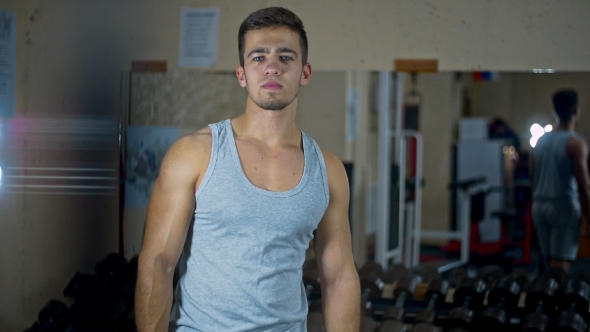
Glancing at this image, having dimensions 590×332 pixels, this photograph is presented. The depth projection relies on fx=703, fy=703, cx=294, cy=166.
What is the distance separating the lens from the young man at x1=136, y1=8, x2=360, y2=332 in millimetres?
1400

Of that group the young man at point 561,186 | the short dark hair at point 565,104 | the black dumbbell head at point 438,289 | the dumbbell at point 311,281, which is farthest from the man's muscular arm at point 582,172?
the dumbbell at point 311,281

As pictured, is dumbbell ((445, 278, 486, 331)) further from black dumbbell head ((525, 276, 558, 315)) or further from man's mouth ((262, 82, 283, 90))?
man's mouth ((262, 82, 283, 90))

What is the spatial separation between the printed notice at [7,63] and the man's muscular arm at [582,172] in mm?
2179

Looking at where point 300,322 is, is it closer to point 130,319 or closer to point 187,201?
point 187,201

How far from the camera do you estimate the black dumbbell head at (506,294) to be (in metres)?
2.84

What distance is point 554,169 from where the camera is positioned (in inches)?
116

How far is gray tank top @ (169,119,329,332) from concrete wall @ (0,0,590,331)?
1.16 metres

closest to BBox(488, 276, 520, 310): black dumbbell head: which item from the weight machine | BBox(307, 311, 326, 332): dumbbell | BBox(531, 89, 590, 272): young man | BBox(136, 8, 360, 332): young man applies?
BBox(531, 89, 590, 272): young man

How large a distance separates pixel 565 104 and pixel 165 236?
215 cm

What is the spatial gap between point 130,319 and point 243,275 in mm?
1279

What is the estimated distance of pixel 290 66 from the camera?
1.53 m

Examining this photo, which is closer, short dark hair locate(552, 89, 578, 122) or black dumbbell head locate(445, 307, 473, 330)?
black dumbbell head locate(445, 307, 473, 330)

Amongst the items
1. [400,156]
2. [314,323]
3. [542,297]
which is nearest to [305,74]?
[314,323]

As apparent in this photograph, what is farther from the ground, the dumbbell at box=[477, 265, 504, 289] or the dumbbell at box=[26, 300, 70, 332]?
the dumbbell at box=[477, 265, 504, 289]
